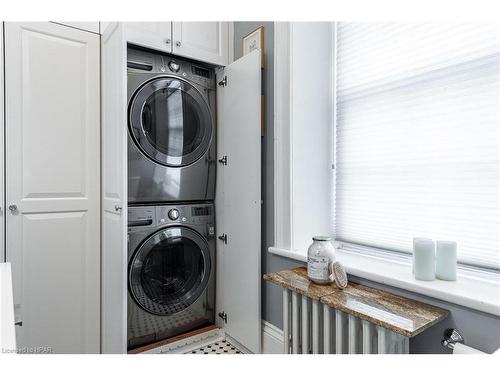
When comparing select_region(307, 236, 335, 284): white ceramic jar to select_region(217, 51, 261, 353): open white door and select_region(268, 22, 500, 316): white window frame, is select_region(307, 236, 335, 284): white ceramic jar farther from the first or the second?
select_region(217, 51, 261, 353): open white door

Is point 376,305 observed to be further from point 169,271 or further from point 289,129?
point 169,271

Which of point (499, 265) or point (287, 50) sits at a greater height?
point (287, 50)

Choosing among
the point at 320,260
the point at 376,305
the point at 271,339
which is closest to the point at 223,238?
the point at 271,339

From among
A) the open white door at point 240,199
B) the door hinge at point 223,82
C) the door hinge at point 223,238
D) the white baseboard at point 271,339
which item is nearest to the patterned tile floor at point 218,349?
the open white door at point 240,199

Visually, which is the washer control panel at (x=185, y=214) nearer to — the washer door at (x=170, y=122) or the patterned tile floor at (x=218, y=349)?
the washer door at (x=170, y=122)

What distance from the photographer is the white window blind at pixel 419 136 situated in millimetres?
1170

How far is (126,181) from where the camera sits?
156cm

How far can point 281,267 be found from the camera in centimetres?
174

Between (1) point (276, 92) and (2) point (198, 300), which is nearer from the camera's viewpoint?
(1) point (276, 92)

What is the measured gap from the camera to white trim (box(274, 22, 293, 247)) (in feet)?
5.48
